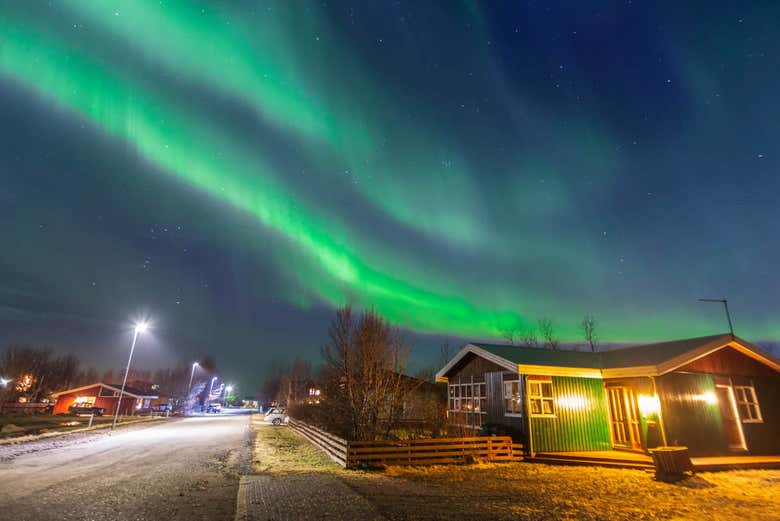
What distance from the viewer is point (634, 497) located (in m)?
10.5

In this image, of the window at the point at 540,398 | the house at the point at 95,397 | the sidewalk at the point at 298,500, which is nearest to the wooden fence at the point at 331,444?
the sidewalk at the point at 298,500

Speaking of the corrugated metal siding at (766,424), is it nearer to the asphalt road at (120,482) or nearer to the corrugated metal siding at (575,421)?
the corrugated metal siding at (575,421)

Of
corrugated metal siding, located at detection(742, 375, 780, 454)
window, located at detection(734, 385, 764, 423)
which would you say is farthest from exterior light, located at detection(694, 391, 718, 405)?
corrugated metal siding, located at detection(742, 375, 780, 454)

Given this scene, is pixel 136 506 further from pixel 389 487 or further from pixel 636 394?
pixel 636 394

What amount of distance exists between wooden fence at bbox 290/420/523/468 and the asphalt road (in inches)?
151

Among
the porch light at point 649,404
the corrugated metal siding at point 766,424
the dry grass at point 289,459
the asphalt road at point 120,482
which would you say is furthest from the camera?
the corrugated metal siding at point 766,424

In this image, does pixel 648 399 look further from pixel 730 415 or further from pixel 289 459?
pixel 289 459

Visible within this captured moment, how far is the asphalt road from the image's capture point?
8289mm

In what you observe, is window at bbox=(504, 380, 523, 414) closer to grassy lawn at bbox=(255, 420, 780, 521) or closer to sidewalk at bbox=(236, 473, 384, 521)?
grassy lawn at bbox=(255, 420, 780, 521)

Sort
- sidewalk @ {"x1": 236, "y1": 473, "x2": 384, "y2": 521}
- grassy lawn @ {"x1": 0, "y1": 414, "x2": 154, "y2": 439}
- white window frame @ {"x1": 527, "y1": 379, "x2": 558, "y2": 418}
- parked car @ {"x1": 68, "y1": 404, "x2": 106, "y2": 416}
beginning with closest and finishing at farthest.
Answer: sidewalk @ {"x1": 236, "y1": 473, "x2": 384, "y2": 521} < white window frame @ {"x1": 527, "y1": 379, "x2": 558, "y2": 418} < grassy lawn @ {"x1": 0, "y1": 414, "x2": 154, "y2": 439} < parked car @ {"x1": 68, "y1": 404, "x2": 106, "y2": 416}

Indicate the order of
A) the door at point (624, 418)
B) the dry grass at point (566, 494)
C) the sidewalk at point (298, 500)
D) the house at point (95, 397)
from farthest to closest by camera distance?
1. the house at point (95, 397)
2. the door at point (624, 418)
3. the dry grass at point (566, 494)
4. the sidewalk at point (298, 500)

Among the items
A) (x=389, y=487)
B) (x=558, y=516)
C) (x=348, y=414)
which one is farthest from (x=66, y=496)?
(x=558, y=516)

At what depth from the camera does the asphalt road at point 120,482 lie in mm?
8289

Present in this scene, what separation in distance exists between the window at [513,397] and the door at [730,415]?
8628 mm
